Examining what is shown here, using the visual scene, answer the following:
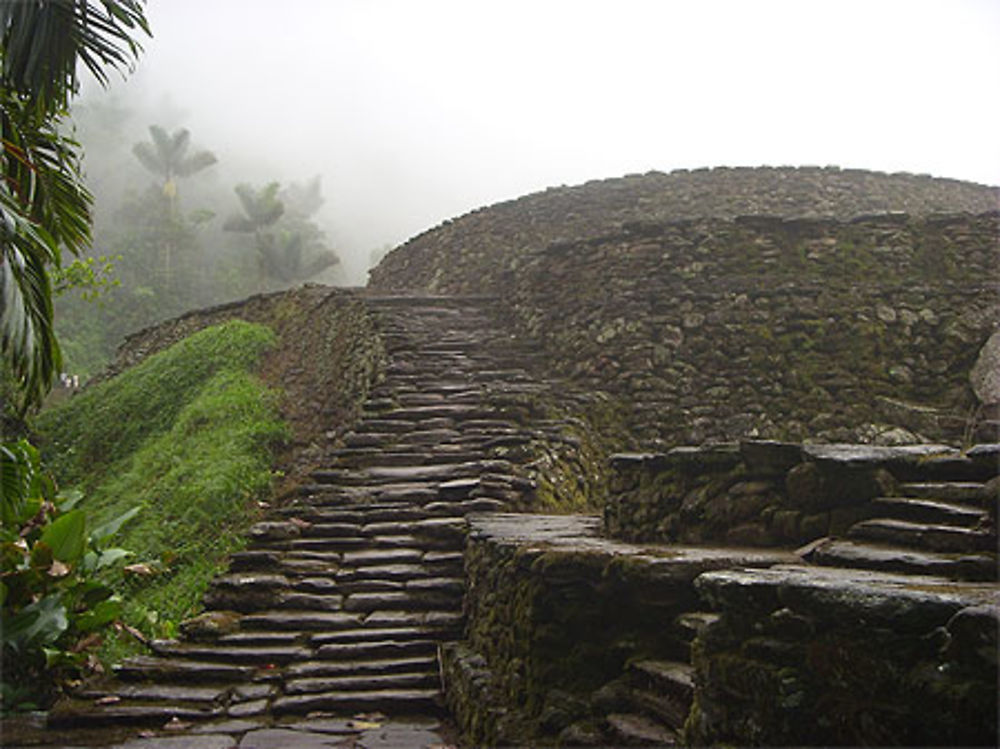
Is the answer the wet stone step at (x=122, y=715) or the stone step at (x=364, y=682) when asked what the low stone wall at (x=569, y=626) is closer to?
the stone step at (x=364, y=682)

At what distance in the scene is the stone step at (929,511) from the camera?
8.30 feet

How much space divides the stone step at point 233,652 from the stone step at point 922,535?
3.11m

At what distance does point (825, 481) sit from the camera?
312cm

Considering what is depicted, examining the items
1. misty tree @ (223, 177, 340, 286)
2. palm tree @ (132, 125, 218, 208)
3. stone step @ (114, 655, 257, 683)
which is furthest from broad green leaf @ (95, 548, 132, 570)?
palm tree @ (132, 125, 218, 208)

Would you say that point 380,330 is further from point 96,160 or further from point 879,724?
point 96,160

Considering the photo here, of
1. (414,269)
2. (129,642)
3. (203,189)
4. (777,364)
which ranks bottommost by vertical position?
(129,642)

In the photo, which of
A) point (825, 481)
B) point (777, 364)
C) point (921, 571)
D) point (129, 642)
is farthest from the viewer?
point (777, 364)

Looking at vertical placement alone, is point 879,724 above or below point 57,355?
below

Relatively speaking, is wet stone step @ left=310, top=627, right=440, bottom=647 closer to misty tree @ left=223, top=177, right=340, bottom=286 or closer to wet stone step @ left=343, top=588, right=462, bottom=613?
wet stone step @ left=343, top=588, right=462, bottom=613

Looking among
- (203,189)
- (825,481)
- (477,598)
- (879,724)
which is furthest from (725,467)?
(203,189)

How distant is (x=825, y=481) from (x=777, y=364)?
3.98 metres

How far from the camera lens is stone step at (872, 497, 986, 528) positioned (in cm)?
253

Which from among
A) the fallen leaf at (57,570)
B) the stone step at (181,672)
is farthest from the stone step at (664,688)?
the fallen leaf at (57,570)

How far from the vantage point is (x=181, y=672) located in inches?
172
